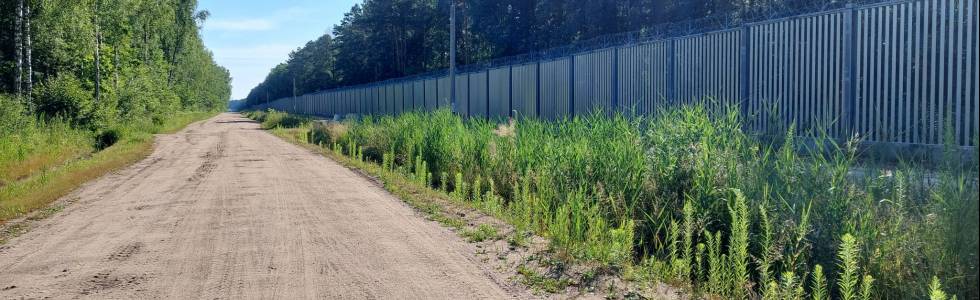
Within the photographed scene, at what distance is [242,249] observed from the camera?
21.9ft

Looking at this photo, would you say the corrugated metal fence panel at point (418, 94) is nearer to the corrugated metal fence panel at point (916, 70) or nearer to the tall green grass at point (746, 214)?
the corrugated metal fence panel at point (916, 70)

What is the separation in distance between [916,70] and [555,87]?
46.6ft

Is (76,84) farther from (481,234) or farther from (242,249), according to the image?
(481,234)

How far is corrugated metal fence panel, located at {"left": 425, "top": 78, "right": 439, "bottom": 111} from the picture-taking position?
3762 centimetres

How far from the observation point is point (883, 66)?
40.8 feet

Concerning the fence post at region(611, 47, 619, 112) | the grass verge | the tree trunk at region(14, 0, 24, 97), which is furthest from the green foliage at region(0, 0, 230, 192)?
the fence post at region(611, 47, 619, 112)

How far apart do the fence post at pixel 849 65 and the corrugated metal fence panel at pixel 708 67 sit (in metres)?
2.80

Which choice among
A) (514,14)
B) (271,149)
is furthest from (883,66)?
(514,14)

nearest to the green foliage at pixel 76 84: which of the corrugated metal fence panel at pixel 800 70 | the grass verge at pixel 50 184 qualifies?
the grass verge at pixel 50 184

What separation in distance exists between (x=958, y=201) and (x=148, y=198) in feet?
34.1

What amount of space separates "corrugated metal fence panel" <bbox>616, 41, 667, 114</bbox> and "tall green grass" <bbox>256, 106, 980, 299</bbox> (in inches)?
368

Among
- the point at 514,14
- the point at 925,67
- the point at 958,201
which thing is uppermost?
the point at 514,14

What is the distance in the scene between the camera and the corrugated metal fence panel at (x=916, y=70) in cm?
1104

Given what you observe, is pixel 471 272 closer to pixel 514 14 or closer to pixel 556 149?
pixel 556 149
